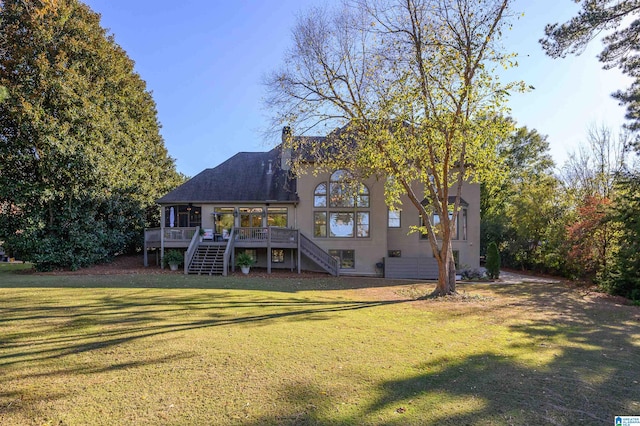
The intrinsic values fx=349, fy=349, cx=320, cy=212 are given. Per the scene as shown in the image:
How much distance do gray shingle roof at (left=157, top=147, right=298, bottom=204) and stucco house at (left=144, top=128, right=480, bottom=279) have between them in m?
0.07

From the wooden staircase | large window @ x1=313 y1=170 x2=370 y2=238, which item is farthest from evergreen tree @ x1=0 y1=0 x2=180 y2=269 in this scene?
large window @ x1=313 y1=170 x2=370 y2=238

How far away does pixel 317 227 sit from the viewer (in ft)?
68.5

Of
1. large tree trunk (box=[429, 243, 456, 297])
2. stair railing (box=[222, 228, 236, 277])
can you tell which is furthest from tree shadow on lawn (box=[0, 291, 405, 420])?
stair railing (box=[222, 228, 236, 277])

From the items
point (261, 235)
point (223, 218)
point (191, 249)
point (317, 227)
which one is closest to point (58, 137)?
point (191, 249)

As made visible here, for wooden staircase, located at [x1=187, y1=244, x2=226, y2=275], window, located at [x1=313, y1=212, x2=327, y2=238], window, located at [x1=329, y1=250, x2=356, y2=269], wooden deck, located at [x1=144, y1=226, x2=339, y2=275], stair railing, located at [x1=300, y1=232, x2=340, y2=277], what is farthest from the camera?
window, located at [x1=313, y1=212, x2=327, y2=238]

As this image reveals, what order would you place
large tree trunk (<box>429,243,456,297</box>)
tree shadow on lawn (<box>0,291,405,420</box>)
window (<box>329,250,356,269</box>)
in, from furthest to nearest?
window (<box>329,250,356,269</box>)
large tree trunk (<box>429,243,456,297</box>)
tree shadow on lawn (<box>0,291,405,420</box>)

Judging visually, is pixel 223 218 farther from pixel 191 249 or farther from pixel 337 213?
pixel 337 213

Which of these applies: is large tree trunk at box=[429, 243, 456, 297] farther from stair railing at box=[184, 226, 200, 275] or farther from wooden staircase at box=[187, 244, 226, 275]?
stair railing at box=[184, 226, 200, 275]

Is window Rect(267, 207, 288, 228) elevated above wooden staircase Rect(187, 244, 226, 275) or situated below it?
above

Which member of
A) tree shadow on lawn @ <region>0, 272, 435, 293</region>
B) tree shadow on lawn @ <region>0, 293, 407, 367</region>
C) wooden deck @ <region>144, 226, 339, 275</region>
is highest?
wooden deck @ <region>144, 226, 339, 275</region>

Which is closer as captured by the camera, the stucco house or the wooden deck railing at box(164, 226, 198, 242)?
the stucco house

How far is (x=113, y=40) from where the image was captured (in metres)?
24.9

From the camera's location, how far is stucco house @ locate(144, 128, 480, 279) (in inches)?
781

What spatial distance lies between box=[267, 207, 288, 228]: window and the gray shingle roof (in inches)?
26.2
